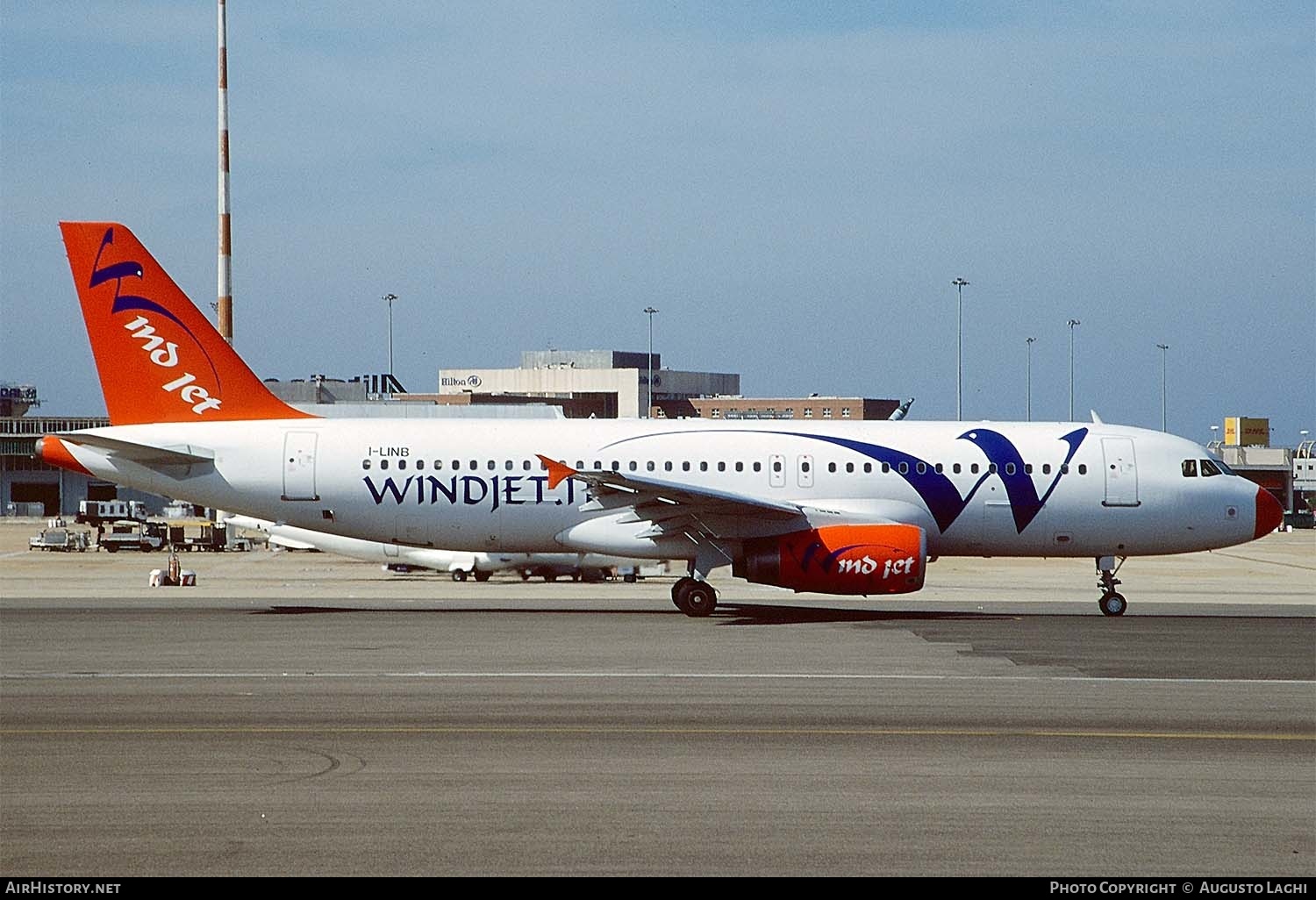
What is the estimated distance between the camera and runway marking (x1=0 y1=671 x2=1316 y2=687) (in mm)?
19094

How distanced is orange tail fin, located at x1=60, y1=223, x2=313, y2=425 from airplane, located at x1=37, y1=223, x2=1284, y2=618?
0.12ft

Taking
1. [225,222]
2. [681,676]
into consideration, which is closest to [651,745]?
[681,676]

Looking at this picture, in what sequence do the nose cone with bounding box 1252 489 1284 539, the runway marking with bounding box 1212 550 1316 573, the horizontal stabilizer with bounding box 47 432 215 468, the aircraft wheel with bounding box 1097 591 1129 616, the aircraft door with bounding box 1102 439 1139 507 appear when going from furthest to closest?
1. the runway marking with bounding box 1212 550 1316 573
2. the nose cone with bounding box 1252 489 1284 539
3. the aircraft door with bounding box 1102 439 1139 507
4. the aircraft wheel with bounding box 1097 591 1129 616
5. the horizontal stabilizer with bounding box 47 432 215 468

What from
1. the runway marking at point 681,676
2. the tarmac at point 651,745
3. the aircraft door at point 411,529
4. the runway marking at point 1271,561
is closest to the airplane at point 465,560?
the aircraft door at point 411,529

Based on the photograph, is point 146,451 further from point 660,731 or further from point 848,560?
point 660,731

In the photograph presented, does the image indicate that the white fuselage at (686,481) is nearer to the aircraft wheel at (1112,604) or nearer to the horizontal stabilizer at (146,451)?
the horizontal stabilizer at (146,451)

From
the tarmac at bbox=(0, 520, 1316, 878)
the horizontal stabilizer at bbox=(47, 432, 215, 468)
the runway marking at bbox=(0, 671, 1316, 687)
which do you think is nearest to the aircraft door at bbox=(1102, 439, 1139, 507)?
the tarmac at bbox=(0, 520, 1316, 878)

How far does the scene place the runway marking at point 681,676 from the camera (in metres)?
19.1

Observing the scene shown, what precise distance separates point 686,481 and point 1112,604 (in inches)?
359

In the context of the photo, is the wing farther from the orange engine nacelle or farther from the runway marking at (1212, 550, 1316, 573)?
the runway marking at (1212, 550, 1316, 573)

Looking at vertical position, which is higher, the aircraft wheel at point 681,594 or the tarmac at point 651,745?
the aircraft wheel at point 681,594

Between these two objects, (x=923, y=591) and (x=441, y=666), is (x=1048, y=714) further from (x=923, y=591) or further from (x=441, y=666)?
(x=923, y=591)

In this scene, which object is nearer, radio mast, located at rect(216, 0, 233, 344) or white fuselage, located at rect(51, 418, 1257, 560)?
white fuselage, located at rect(51, 418, 1257, 560)

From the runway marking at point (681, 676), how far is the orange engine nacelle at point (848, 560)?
7.78 metres
